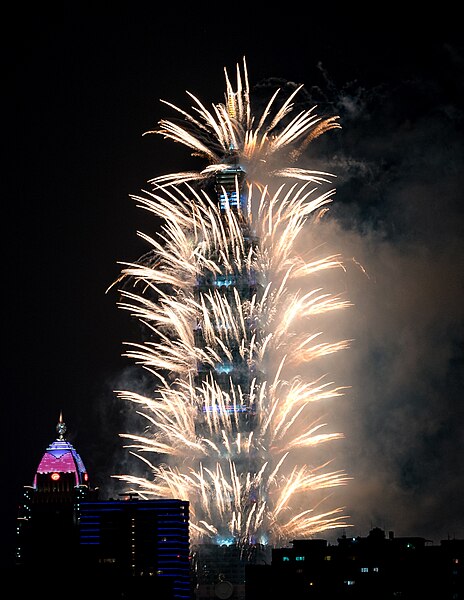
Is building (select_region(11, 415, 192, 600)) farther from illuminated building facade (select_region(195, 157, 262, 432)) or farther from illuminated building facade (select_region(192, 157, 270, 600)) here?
illuminated building facade (select_region(195, 157, 262, 432))

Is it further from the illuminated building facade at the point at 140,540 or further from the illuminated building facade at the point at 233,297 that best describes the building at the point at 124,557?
the illuminated building facade at the point at 233,297

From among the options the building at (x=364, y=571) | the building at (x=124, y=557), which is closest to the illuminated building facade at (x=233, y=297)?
the building at (x=364, y=571)

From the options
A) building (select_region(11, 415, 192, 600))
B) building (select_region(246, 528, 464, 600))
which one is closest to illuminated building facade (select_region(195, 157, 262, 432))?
building (select_region(246, 528, 464, 600))

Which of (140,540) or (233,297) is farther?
(140,540)

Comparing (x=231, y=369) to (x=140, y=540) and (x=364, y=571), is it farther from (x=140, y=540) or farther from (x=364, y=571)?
(x=140, y=540)

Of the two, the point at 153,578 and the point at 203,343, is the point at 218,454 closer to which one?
the point at 203,343

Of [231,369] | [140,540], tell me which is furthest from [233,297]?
[140,540]

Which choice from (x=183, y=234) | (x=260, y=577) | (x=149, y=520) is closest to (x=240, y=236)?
(x=183, y=234)

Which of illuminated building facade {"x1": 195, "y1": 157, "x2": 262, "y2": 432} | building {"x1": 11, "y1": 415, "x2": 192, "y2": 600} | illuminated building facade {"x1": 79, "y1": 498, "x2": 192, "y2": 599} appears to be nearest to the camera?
illuminated building facade {"x1": 195, "y1": 157, "x2": 262, "y2": 432}
